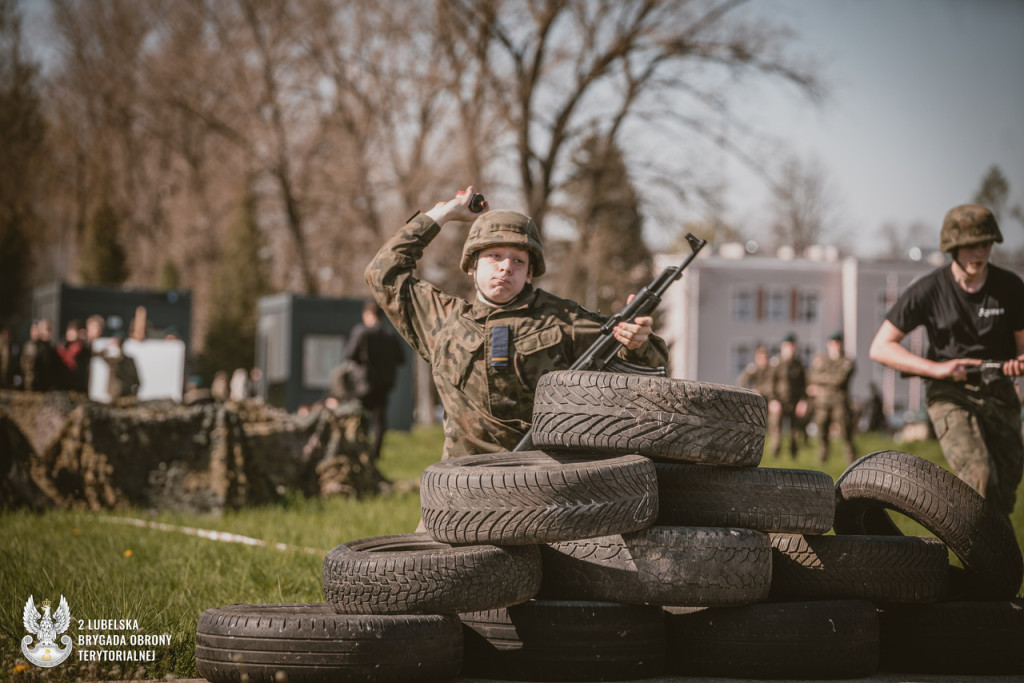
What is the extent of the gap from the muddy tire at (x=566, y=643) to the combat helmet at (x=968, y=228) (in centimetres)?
308

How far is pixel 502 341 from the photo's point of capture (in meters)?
4.99

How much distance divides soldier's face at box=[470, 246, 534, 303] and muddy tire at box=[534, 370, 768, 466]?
0.69 metres

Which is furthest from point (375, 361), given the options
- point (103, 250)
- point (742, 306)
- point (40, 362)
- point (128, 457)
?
point (742, 306)

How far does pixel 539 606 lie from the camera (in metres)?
4.36

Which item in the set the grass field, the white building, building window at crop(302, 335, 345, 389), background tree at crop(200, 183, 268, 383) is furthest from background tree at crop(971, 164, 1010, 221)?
the white building

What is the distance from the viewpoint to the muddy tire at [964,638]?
4660mm

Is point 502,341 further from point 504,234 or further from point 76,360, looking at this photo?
point 76,360

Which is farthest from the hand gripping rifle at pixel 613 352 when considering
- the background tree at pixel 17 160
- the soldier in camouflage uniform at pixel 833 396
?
the background tree at pixel 17 160

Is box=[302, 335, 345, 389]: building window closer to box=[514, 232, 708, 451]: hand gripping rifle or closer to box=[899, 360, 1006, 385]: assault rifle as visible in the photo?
box=[899, 360, 1006, 385]: assault rifle

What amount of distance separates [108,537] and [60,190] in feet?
136

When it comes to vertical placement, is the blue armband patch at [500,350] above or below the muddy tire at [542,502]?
above

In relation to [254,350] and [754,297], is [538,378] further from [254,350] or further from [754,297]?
[754,297]

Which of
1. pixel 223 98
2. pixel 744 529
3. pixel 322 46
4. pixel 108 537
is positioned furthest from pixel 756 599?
pixel 223 98

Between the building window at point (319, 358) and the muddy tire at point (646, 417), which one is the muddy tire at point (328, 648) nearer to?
the muddy tire at point (646, 417)
